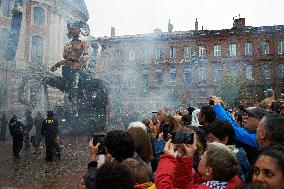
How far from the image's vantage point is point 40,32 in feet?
136

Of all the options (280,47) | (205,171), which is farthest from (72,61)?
(280,47)

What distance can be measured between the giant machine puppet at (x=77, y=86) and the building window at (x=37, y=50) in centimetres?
1947

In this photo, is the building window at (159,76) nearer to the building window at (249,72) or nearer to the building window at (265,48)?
the building window at (249,72)

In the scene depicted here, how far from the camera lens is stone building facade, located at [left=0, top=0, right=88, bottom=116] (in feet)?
121

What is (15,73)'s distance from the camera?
119 feet

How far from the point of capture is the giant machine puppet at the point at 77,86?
20734 mm

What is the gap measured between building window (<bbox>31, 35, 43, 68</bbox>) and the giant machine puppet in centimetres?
1947

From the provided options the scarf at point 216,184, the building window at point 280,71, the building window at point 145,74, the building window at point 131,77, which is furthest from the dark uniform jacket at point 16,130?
the building window at point 280,71

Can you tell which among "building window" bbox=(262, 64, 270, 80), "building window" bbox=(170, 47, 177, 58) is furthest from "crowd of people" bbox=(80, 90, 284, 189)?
"building window" bbox=(170, 47, 177, 58)

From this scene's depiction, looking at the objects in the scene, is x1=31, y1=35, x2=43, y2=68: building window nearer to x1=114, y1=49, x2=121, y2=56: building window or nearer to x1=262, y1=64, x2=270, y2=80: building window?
x1=114, y1=49, x2=121, y2=56: building window

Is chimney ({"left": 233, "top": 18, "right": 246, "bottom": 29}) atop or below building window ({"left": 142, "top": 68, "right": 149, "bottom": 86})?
atop

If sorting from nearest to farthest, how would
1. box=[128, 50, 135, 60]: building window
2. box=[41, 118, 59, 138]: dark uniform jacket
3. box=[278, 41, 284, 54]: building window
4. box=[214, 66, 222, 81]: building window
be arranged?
box=[41, 118, 59, 138]: dark uniform jacket, box=[278, 41, 284, 54]: building window, box=[214, 66, 222, 81]: building window, box=[128, 50, 135, 60]: building window

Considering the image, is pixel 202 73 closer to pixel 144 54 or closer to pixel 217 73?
pixel 217 73

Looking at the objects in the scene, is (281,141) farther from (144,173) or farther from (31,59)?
(31,59)
